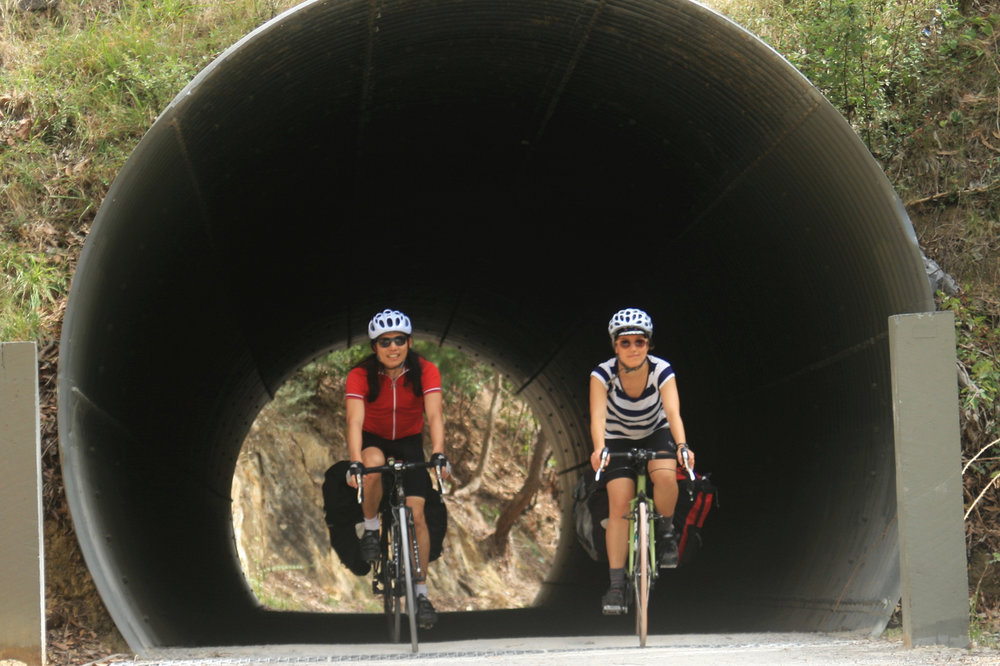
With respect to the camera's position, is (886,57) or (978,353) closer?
(978,353)

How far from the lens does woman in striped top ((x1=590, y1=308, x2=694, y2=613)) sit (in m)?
6.57

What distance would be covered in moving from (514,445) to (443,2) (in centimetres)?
1828

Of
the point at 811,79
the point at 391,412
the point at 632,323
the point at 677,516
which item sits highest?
the point at 811,79

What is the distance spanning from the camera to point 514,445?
24.2 m

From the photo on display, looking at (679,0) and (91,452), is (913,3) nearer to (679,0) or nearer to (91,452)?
(679,0)

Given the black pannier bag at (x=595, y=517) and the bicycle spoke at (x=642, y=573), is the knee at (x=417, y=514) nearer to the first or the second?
the black pannier bag at (x=595, y=517)

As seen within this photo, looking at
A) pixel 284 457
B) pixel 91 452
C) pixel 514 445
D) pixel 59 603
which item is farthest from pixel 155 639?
pixel 514 445

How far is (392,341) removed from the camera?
23.0ft

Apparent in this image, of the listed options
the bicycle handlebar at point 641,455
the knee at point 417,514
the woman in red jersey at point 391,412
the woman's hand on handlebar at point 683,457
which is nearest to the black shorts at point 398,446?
the woman in red jersey at point 391,412

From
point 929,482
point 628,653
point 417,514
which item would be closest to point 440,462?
point 417,514

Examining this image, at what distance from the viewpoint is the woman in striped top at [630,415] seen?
6.57 metres

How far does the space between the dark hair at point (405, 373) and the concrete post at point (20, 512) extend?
2.20 metres

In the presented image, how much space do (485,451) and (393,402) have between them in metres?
14.5

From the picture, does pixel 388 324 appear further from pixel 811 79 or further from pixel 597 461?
pixel 811 79
